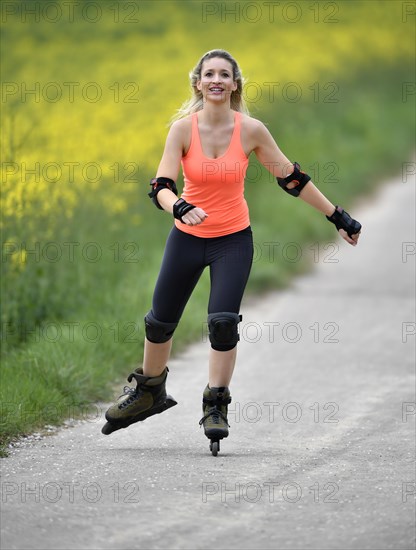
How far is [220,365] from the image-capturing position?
565cm

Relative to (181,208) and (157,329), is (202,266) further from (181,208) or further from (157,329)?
(181,208)

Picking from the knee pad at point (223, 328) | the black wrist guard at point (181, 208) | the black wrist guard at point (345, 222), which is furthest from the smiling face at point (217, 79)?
the knee pad at point (223, 328)

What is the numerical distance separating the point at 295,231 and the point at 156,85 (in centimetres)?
627

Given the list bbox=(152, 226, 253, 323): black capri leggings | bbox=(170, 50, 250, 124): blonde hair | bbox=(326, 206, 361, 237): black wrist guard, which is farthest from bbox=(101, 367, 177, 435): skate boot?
bbox=(170, 50, 250, 124): blonde hair

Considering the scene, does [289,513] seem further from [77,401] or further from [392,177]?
[392,177]

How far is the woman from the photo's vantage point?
18.1ft

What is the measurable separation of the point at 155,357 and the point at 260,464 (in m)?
0.78

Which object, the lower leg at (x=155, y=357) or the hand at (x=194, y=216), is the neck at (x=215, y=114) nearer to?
the hand at (x=194, y=216)

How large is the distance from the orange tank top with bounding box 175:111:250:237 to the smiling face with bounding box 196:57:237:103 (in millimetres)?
126

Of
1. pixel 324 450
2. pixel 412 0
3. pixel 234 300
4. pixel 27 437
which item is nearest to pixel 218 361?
pixel 234 300

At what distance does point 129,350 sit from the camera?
7879 mm

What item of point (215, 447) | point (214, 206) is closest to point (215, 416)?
point (215, 447)

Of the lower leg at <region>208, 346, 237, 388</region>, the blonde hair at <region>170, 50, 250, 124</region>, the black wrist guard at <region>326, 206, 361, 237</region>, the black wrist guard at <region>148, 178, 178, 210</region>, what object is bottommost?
the lower leg at <region>208, 346, 237, 388</region>

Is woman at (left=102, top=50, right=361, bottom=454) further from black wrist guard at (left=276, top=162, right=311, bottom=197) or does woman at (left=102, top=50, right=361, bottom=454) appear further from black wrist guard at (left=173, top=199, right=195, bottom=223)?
black wrist guard at (left=173, top=199, right=195, bottom=223)
